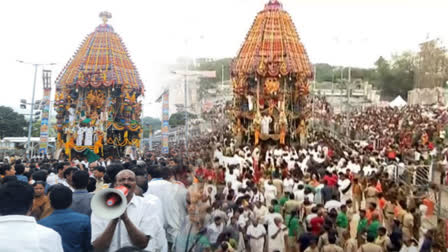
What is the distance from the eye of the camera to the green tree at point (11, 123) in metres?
44.1

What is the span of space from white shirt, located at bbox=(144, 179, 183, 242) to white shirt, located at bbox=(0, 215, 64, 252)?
4.75 ft

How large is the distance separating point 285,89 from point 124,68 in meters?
8.37

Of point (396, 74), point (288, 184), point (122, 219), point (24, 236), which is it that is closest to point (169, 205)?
point (122, 219)

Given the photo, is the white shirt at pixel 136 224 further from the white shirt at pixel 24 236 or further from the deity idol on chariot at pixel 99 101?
the deity idol on chariot at pixel 99 101

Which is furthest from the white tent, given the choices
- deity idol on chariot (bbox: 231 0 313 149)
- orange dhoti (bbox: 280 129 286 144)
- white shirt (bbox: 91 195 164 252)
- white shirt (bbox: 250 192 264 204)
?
white shirt (bbox: 91 195 164 252)

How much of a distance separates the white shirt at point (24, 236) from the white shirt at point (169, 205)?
4.75ft

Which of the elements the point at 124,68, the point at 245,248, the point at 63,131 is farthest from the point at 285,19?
the point at 245,248

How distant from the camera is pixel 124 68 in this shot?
25.8 meters

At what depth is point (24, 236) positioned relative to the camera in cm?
262

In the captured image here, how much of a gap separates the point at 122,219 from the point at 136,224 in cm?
25

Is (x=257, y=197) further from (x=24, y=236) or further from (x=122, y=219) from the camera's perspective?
(x=24, y=236)

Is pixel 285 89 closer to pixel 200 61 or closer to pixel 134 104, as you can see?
pixel 134 104

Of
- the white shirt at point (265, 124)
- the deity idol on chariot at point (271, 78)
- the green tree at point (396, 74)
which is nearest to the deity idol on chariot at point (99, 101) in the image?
the deity idol on chariot at point (271, 78)

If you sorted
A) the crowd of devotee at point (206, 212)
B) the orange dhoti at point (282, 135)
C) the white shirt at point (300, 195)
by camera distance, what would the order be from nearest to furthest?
the crowd of devotee at point (206, 212)
the white shirt at point (300, 195)
the orange dhoti at point (282, 135)
